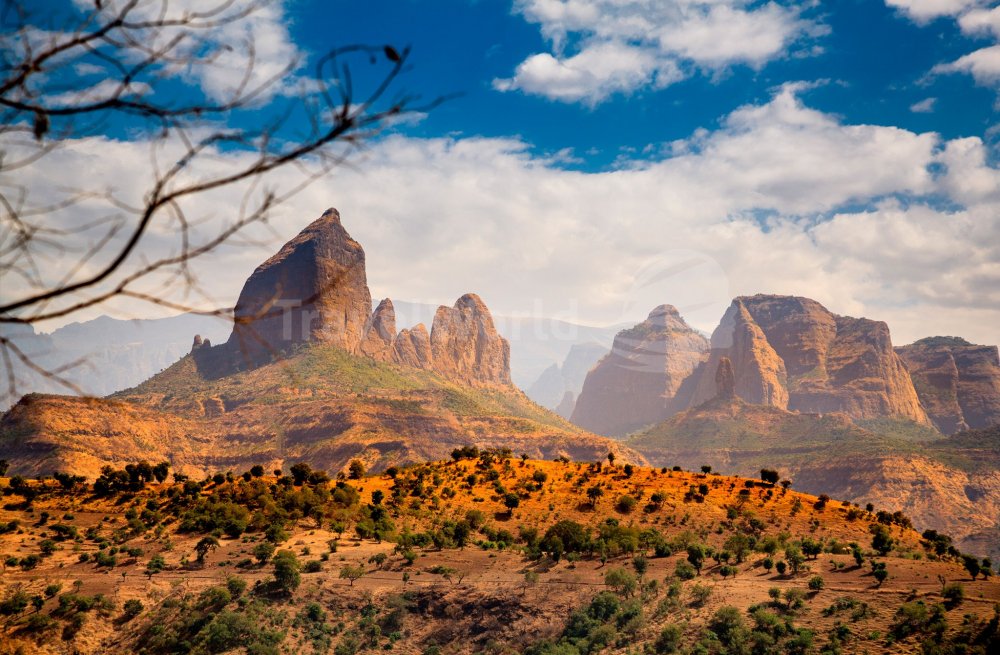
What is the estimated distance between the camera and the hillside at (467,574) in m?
40.0

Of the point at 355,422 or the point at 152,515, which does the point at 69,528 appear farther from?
the point at 355,422

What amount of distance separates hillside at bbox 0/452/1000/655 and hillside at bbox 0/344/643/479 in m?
47.0

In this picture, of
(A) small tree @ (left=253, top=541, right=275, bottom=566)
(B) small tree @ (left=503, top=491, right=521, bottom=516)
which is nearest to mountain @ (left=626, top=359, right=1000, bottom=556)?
(B) small tree @ (left=503, top=491, right=521, bottom=516)

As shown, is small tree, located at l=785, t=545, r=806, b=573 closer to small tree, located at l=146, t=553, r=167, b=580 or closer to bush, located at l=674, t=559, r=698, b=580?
bush, located at l=674, t=559, r=698, b=580

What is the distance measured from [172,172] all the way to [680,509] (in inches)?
2524

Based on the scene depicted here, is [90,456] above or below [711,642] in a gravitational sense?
above

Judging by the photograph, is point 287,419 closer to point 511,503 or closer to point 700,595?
point 511,503

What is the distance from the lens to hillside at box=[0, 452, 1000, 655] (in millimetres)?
40000

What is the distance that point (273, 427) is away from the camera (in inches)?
5517

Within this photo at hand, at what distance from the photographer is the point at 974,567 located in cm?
4322

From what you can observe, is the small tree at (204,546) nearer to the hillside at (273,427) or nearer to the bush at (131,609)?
the bush at (131,609)

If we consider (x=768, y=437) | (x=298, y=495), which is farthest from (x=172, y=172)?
(x=768, y=437)

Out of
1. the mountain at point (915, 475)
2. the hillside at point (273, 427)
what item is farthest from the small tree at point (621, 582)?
the mountain at point (915, 475)

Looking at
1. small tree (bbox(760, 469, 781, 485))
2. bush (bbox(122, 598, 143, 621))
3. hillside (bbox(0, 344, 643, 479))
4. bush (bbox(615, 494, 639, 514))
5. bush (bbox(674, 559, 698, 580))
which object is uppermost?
hillside (bbox(0, 344, 643, 479))
